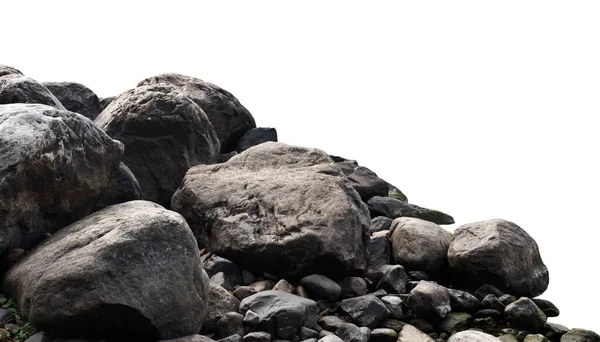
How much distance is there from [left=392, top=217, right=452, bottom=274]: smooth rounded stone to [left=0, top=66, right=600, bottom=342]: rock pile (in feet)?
0.10

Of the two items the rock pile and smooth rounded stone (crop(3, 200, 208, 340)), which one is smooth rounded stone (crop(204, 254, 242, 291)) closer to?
the rock pile

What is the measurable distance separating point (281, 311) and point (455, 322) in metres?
3.58

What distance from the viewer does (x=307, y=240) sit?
12.1 m

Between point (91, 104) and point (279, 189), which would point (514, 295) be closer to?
point (279, 189)

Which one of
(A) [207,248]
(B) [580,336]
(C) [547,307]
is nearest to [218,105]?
(A) [207,248]

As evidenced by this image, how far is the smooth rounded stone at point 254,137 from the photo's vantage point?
62.3 ft

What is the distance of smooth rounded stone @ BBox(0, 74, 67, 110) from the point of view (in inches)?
504

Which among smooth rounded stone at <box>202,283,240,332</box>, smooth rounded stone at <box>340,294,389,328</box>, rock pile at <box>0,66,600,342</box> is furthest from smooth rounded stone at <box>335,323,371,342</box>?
smooth rounded stone at <box>202,283,240,332</box>

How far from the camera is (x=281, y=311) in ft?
34.4

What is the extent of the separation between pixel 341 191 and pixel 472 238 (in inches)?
123

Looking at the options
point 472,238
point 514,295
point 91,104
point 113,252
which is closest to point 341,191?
point 472,238

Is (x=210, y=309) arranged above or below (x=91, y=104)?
below

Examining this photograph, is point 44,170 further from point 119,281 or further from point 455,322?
point 455,322

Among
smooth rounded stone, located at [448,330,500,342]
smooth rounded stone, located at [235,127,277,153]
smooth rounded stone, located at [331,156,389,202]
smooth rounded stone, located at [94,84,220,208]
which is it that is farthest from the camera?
smooth rounded stone, located at [235,127,277,153]
